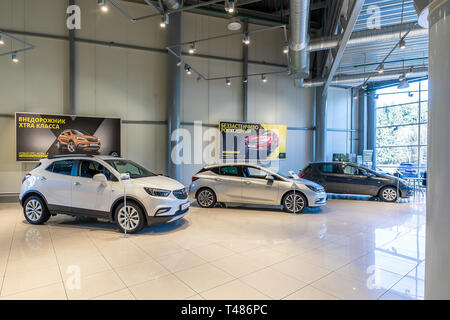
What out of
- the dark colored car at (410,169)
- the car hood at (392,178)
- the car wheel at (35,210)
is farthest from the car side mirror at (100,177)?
the dark colored car at (410,169)

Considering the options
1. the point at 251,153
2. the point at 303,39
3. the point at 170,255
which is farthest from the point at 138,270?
the point at 251,153

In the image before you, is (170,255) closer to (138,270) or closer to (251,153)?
(138,270)

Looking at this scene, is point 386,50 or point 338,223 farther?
point 386,50

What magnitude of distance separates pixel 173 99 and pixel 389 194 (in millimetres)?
8307

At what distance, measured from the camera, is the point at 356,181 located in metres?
8.68

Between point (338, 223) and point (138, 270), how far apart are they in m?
4.44

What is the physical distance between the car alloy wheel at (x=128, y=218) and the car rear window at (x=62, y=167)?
1.48 meters

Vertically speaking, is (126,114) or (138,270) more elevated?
(126,114)

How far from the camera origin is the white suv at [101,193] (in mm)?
4786

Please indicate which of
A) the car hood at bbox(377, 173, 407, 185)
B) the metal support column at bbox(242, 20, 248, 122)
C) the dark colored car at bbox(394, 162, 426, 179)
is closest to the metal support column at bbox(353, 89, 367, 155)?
the dark colored car at bbox(394, 162, 426, 179)

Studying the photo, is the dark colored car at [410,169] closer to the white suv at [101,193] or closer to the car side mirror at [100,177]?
the white suv at [101,193]

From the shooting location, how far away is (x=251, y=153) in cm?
1125

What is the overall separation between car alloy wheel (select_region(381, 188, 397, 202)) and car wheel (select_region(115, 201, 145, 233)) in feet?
25.2

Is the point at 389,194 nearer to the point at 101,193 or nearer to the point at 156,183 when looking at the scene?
the point at 156,183
